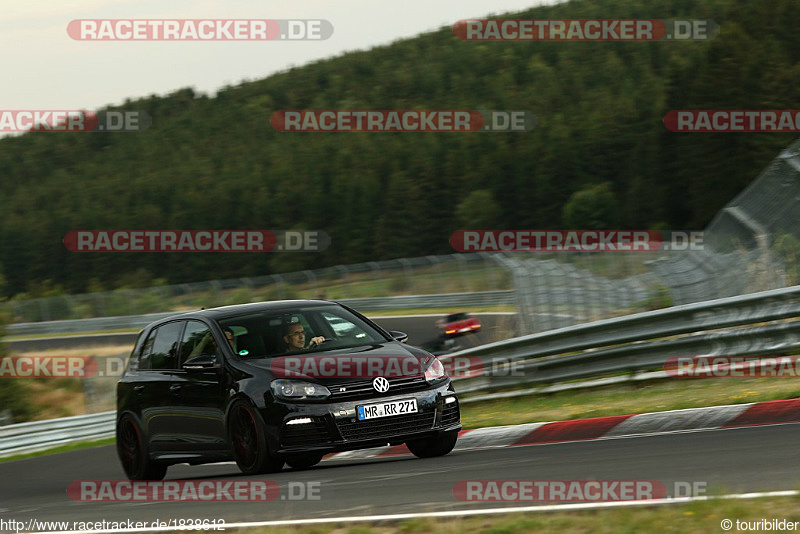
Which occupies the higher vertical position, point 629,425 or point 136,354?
point 136,354

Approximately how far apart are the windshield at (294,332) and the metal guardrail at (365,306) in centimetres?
1432

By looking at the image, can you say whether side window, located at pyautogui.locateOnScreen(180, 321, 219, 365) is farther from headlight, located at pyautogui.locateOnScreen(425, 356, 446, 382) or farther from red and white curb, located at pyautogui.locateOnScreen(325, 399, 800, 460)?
red and white curb, located at pyautogui.locateOnScreen(325, 399, 800, 460)

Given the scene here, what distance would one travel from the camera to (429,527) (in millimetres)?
5383

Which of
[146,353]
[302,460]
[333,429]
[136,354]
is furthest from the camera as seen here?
[136,354]

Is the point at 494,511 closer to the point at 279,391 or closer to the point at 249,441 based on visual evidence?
the point at 279,391

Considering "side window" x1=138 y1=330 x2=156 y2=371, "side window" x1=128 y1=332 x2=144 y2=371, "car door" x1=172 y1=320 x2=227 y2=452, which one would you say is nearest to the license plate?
"car door" x1=172 y1=320 x2=227 y2=452

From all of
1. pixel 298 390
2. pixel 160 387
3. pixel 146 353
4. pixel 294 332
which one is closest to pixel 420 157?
pixel 146 353

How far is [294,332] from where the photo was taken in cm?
962

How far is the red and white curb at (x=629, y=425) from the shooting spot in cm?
884

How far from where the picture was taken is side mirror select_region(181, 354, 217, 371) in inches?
369

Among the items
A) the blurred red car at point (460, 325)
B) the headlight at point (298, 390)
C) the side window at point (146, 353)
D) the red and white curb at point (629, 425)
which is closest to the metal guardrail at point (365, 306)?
the blurred red car at point (460, 325)

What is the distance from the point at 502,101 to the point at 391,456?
419 feet

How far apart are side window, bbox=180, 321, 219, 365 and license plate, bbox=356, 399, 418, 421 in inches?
58.3

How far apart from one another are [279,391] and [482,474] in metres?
2.02
